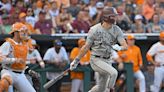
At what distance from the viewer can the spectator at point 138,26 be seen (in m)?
15.8

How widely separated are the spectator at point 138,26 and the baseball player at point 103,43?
17.2 feet

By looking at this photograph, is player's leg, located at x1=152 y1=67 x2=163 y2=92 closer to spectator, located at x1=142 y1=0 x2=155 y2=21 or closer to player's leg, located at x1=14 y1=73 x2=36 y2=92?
spectator, located at x1=142 y1=0 x2=155 y2=21

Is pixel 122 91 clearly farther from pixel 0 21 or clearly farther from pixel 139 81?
pixel 0 21

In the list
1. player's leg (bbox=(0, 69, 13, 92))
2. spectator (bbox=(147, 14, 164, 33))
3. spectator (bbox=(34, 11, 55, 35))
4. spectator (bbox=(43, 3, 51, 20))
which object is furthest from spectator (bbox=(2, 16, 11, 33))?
player's leg (bbox=(0, 69, 13, 92))

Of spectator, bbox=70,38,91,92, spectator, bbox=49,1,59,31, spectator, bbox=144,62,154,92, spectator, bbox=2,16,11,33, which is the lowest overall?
spectator, bbox=144,62,154,92

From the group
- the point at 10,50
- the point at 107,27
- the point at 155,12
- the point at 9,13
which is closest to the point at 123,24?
the point at 155,12

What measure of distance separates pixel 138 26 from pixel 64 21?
212cm

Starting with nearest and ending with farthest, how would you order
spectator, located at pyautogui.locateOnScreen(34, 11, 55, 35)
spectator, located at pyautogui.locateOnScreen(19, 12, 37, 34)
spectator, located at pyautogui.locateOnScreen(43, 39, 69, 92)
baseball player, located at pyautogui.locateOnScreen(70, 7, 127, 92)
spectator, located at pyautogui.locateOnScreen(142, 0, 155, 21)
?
1. baseball player, located at pyautogui.locateOnScreen(70, 7, 127, 92)
2. spectator, located at pyautogui.locateOnScreen(43, 39, 69, 92)
3. spectator, located at pyautogui.locateOnScreen(19, 12, 37, 34)
4. spectator, located at pyautogui.locateOnScreen(34, 11, 55, 35)
5. spectator, located at pyautogui.locateOnScreen(142, 0, 155, 21)

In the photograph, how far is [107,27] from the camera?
10555 millimetres

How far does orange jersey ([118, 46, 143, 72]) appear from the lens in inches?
585

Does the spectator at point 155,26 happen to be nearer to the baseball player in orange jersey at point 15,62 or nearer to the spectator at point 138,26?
the spectator at point 138,26

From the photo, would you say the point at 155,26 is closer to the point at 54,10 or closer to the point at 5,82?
the point at 54,10

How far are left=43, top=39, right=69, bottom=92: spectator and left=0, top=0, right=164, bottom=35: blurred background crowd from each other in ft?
2.54

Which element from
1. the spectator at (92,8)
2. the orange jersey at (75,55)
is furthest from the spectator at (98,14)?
the orange jersey at (75,55)
